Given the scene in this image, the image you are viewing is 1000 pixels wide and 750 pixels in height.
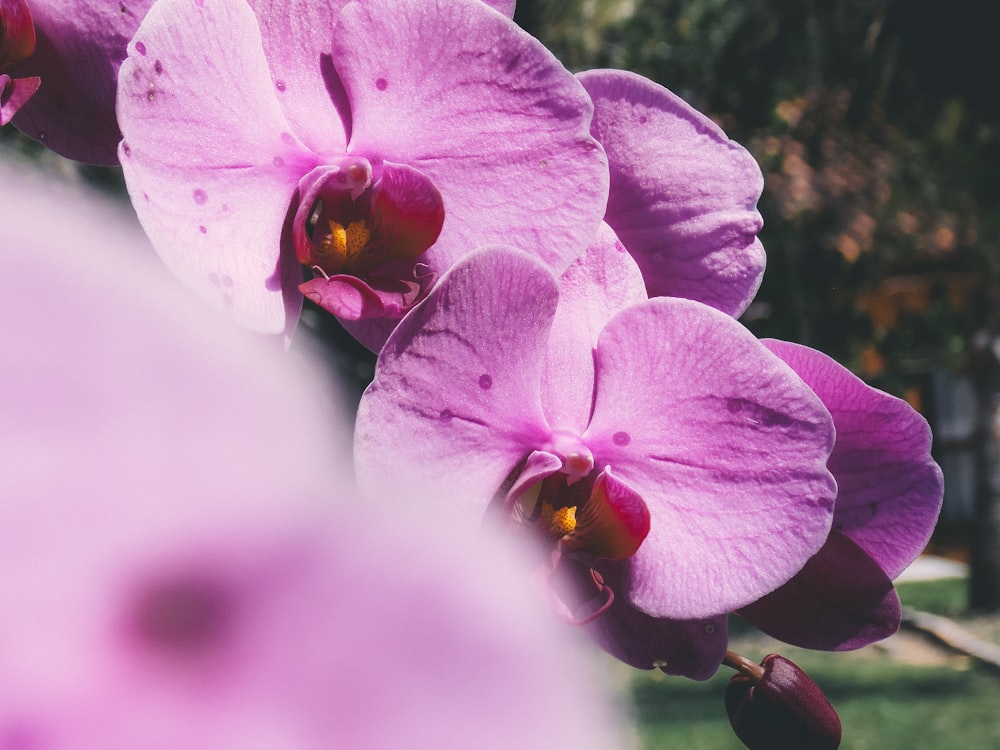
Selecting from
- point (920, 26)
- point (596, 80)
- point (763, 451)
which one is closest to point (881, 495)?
point (763, 451)

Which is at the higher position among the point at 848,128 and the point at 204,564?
the point at 204,564

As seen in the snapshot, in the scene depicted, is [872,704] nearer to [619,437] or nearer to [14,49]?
[619,437]

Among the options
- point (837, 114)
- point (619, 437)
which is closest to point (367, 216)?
point (619, 437)

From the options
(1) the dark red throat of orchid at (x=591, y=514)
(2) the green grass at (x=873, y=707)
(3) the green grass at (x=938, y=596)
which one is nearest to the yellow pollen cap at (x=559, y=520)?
(1) the dark red throat of orchid at (x=591, y=514)

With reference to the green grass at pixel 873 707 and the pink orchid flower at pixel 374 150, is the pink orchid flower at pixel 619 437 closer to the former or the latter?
the pink orchid flower at pixel 374 150

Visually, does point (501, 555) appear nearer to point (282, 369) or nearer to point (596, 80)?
point (282, 369)
